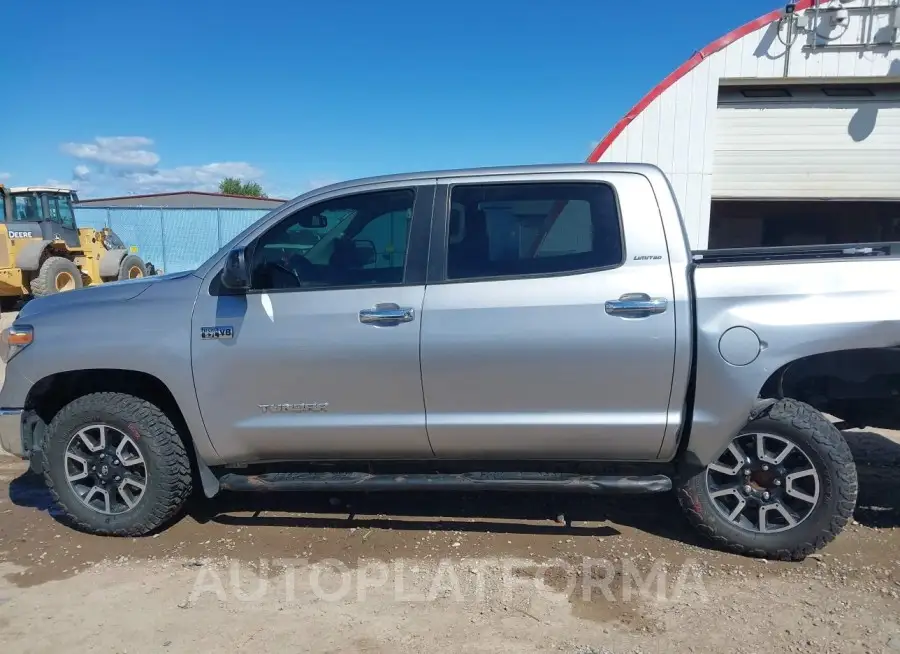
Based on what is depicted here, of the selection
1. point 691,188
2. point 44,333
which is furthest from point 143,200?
point 44,333

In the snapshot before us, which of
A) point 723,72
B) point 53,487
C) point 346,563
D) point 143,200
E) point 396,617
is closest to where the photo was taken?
point 396,617

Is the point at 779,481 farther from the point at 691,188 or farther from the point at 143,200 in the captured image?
the point at 143,200

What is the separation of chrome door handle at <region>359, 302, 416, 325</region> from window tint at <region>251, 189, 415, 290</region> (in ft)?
0.53

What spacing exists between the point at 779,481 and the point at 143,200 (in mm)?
44430

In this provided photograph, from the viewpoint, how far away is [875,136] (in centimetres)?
1066

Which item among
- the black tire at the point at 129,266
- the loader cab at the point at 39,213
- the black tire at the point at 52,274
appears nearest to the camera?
the black tire at the point at 52,274

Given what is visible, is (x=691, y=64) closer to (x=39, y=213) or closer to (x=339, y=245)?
(x=339, y=245)

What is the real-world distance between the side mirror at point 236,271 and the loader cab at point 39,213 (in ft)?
43.4

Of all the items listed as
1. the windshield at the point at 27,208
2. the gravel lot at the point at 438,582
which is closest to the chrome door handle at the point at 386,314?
the gravel lot at the point at 438,582

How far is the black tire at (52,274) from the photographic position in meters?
13.0

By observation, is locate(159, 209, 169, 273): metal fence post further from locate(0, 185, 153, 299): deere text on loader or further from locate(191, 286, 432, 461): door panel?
locate(191, 286, 432, 461): door panel

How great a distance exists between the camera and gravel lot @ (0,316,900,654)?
2820mm

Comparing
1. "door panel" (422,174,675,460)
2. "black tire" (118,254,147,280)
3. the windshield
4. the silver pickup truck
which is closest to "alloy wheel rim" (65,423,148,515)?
the silver pickup truck

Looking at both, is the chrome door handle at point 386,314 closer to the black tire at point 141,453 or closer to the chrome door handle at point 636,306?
the chrome door handle at point 636,306
